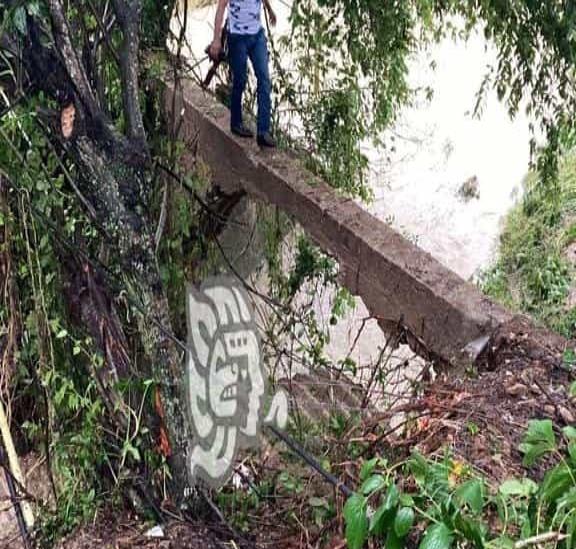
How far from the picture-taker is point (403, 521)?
1479 millimetres

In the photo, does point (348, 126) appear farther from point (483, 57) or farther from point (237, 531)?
point (483, 57)

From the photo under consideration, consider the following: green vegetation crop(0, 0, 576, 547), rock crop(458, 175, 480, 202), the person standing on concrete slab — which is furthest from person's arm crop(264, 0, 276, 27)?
rock crop(458, 175, 480, 202)

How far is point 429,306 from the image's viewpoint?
11.0 feet

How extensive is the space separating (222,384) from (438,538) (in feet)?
5.91

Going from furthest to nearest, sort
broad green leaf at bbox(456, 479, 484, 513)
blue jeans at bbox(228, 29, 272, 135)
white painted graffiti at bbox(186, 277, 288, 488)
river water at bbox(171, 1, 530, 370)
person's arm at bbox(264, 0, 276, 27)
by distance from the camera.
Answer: river water at bbox(171, 1, 530, 370) < person's arm at bbox(264, 0, 276, 27) < blue jeans at bbox(228, 29, 272, 135) < white painted graffiti at bbox(186, 277, 288, 488) < broad green leaf at bbox(456, 479, 484, 513)

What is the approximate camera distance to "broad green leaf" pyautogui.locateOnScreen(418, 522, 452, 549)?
1.35 metres

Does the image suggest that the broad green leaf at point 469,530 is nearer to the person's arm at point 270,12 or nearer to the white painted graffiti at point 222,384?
the white painted graffiti at point 222,384

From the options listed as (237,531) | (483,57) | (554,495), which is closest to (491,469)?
(554,495)

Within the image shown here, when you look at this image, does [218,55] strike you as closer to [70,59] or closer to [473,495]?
[70,59]

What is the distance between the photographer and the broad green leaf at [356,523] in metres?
1.53

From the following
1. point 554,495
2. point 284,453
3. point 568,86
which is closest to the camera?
point 554,495

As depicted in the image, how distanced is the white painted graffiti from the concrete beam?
642 mm

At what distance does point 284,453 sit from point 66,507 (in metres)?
0.97

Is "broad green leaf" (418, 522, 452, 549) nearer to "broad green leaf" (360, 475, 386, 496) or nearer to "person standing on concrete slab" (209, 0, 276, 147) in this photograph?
"broad green leaf" (360, 475, 386, 496)
